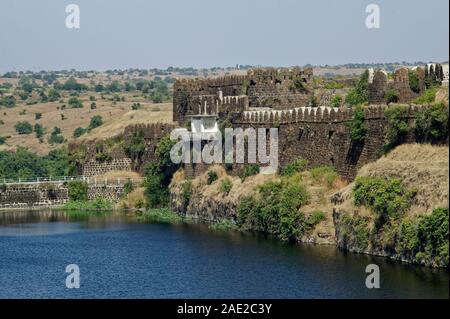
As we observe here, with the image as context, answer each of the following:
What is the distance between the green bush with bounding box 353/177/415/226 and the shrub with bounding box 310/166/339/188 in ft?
19.4

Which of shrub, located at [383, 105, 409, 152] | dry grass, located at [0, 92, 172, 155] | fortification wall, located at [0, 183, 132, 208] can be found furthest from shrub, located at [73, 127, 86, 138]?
shrub, located at [383, 105, 409, 152]

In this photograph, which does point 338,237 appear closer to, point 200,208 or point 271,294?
point 271,294

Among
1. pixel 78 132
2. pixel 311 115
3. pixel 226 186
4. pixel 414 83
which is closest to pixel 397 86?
pixel 414 83

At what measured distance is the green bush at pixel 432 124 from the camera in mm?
58500

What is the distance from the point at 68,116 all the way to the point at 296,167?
73327 millimetres

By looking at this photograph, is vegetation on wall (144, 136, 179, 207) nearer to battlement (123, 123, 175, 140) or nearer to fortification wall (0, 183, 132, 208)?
battlement (123, 123, 175, 140)

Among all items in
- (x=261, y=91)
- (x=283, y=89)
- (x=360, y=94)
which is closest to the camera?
(x=360, y=94)

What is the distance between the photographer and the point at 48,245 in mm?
68000

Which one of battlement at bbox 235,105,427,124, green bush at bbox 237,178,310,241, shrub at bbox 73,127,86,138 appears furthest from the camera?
shrub at bbox 73,127,86,138

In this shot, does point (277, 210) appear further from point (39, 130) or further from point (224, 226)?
point (39, 130)
